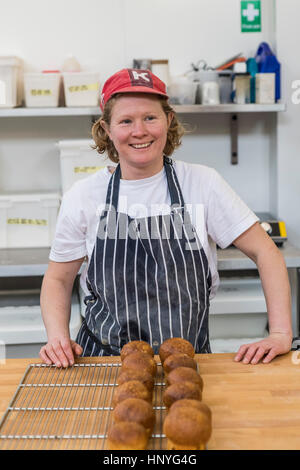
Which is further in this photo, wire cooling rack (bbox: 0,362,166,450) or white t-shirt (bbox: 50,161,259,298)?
white t-shirt (bbox: 50,161,259,298)

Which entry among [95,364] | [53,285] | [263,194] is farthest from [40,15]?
[95,364]

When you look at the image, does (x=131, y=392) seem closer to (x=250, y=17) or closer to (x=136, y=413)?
(x=136, y=413)

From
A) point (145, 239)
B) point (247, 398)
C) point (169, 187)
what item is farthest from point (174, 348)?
point (169, 187)

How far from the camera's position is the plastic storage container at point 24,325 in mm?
2580

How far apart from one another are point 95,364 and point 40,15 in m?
Answer: 2.24

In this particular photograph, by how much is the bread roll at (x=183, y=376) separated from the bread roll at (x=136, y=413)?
0.12 metres

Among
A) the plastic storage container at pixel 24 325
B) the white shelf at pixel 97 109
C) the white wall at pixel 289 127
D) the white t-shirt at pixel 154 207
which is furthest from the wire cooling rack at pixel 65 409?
the white wall at pixel 289 127

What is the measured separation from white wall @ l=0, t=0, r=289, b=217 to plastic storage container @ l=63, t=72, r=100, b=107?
0.26 metres

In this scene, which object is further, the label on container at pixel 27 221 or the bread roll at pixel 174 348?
the label on container at pixel 27 221

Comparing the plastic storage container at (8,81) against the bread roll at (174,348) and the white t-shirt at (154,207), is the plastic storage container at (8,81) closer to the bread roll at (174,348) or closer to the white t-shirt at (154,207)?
the white t-shirt at (154,207)

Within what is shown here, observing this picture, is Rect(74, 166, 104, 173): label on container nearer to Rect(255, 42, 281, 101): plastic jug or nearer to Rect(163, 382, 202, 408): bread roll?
Rect(255, 42, 281, 101): plastic jug

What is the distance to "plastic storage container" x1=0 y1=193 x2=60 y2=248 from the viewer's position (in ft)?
9.34

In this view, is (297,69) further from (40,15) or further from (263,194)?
(40,15)

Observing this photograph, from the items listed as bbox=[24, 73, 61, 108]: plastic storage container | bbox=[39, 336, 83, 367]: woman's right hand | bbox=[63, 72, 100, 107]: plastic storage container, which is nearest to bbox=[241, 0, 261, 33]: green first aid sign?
bbox=[63, 72, 100, 107]: plastic storage container
